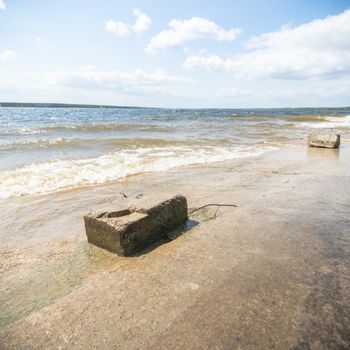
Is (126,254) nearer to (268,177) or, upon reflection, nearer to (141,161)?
(268,177)

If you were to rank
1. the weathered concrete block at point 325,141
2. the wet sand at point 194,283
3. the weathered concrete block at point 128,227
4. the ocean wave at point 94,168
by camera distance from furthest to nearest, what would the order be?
the weathered concrete block at point 325,141
the ocean wave at point 94,168
the weathered concrete block at point 128,227
the wet sand at point 194,283

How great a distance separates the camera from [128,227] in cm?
299

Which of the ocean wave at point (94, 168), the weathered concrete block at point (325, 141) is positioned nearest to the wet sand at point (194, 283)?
the ocean wave at point (94, 168)

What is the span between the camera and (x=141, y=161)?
8.86m

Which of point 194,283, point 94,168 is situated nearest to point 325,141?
point 94,168

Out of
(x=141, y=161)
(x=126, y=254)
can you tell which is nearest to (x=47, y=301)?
(x=126, y=254)

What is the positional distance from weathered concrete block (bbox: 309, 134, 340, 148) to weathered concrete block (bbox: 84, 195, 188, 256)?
9909 mm

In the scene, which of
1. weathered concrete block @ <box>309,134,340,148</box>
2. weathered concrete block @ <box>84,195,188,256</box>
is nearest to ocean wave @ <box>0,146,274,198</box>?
weathered concrete block @ <box>309,134,340,148</box>

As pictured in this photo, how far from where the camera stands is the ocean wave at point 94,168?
20.2 ft

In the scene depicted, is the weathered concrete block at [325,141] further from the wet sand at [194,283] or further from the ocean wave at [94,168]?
the wet sand at [194,283]

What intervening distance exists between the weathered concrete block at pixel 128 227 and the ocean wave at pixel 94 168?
3.11 meters

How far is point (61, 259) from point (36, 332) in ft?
3.66

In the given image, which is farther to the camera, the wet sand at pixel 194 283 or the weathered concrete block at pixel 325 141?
the weathered concrete block at pixel 325 141

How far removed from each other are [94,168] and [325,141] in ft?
29.1
